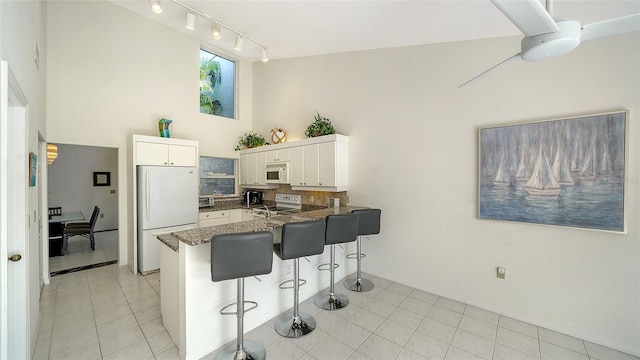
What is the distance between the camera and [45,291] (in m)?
3.14

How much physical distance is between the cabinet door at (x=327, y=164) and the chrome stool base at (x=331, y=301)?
1.53 metres

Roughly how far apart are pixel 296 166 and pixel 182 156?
1928 millimetres

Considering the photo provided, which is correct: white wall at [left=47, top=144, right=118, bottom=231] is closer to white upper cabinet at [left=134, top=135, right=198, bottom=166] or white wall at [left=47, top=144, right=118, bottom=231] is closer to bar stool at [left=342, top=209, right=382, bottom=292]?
white upper cabinet at [left=134, top=135, right=198, bottom=166]

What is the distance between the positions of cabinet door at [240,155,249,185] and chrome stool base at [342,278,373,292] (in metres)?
2.97

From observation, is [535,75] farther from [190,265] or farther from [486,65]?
[190,265]

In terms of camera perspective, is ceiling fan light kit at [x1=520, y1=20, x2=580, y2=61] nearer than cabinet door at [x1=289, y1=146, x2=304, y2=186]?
Yes

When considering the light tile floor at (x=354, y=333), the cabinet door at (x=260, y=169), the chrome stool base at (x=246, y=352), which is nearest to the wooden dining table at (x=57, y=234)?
A: the light tile floor at (x=354, y=333)

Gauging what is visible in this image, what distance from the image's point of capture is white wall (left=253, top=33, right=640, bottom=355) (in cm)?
214

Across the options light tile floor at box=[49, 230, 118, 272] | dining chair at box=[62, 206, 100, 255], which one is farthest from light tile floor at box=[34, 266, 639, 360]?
dining chair at box=[62, 206, 100, 255]

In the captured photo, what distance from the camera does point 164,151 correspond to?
157 inches

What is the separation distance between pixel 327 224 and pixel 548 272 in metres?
2.21

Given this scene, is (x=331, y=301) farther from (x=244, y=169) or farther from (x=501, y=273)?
(x=244, y=169)

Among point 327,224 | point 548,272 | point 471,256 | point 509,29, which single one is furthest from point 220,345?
point 509,29

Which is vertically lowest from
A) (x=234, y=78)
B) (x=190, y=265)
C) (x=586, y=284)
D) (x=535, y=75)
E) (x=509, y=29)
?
(x=586, y=284)
